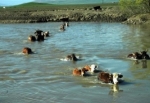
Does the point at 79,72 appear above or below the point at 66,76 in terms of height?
above

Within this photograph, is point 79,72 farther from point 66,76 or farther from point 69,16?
point 69,16

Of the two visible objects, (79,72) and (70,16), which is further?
(70,16)

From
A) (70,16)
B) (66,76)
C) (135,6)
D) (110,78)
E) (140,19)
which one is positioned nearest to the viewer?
(110,78)

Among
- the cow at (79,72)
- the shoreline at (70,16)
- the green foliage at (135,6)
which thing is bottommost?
the shoreline at (70,16)

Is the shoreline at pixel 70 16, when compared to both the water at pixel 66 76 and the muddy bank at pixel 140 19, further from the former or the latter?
the water at pixel 66 76

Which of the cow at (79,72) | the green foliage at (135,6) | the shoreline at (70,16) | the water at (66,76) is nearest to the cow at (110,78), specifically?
the water at (66,76)

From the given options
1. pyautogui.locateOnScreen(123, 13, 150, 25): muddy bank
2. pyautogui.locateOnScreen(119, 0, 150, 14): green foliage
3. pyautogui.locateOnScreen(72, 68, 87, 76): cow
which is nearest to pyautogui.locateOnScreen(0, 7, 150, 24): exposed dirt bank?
pyautogui.locateOnScreen(119, 0, 150, 14): green foliage

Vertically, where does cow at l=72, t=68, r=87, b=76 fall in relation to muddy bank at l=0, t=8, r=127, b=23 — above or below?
above

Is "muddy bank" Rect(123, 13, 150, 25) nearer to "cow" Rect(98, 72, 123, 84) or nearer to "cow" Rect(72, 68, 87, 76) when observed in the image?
"cow" Rect(72, 68, 87, 76)

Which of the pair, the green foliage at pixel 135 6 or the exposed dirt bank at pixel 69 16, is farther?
the exposed dirt bank at pixel 69 16

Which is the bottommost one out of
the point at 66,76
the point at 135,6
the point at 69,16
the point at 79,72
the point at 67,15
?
the point at 69,16

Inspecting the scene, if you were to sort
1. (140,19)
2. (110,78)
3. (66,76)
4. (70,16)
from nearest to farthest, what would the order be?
(110,78) → (66,76) → (140,19) → (70,16)

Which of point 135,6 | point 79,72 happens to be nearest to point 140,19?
point 135,6

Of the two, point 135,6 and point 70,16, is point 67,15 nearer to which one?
point 70,16
